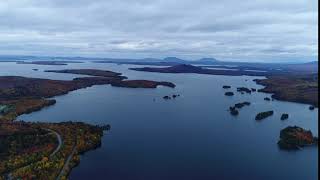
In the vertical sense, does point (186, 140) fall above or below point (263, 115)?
below

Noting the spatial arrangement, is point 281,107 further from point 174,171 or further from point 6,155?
point 6,155

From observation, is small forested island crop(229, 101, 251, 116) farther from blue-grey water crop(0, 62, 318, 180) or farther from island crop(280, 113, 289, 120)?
island crop(280, 113, 289, 120)

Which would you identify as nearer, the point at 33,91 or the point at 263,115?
the point at 263,115

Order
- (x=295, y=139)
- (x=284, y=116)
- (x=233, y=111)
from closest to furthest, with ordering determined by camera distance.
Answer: (x=295, y=139) < (x=284, y=116) < (x=233, y=111)

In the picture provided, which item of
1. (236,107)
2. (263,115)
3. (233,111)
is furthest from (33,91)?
(263,115)

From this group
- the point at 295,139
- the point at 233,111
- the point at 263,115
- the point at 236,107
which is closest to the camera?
the point at 295,139

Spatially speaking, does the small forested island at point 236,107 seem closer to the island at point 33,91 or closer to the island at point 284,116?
the island at point 284,116

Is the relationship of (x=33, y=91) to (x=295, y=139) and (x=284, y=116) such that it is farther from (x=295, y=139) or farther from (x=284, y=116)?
(x=295, y=139)

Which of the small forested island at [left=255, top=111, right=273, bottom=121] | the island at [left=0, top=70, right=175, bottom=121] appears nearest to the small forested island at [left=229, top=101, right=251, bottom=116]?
the small forested island at [left=255, top=111, right=273, bottom=121]
